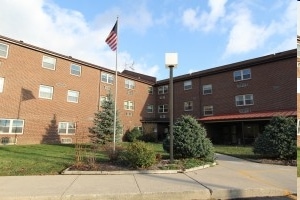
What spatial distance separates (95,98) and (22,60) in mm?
8442

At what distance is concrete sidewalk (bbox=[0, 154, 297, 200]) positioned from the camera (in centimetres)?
681

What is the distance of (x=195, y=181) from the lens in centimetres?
838

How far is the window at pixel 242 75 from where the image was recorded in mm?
29798

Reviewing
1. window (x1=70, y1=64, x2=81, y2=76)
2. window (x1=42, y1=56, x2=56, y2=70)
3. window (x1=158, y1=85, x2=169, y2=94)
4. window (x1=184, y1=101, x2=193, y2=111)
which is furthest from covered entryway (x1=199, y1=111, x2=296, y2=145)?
window (x1=42, y1=56, x2=56, y2=70)

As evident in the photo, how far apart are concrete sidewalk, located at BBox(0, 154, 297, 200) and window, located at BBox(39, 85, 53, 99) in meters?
18.2

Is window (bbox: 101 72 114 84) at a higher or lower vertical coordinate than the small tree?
higher

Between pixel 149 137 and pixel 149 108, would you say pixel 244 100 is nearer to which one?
pixel 149 137

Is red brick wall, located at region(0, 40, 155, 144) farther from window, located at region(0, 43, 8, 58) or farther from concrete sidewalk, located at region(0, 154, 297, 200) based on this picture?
concrete sidewalk, located at region(0, 154, 297, 200)

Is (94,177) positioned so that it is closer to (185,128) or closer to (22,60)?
(185,128)

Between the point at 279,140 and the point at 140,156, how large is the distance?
6.92m

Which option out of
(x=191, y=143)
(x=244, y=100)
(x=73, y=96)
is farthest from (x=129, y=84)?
(x=191, y=143)

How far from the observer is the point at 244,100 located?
29.8 meters

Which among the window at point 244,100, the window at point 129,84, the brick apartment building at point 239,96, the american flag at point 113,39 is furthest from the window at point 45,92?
the window at point 244,100

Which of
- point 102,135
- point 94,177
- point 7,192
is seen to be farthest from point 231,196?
point 102,135
